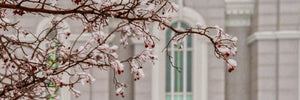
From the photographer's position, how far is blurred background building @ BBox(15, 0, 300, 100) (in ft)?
48.6

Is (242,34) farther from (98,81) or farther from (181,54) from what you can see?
(98,81)

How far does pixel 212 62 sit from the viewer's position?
1520 cm

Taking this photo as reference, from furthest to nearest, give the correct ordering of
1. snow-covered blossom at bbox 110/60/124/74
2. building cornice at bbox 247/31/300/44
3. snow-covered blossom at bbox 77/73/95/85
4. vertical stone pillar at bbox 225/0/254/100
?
vertical stone pillar at bbox 225/0/254/100 → building cornice at bbox 247/31/300/44 → snow-covered blossom at bbox 77/73/95/85 → snow-covered blossom at bbox 110/60/124/74

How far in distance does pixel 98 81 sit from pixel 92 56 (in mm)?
10048

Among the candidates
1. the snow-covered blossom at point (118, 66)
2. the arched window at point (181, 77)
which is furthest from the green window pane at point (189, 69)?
the snow-covered blossom at point (118, 66)

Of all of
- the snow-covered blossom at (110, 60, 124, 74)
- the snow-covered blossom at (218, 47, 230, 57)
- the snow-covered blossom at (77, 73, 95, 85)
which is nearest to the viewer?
the snow-covered blossom at (110, 60, 124, 74)

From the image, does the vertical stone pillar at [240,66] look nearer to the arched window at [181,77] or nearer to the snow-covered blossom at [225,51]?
the arched window at [181,77]

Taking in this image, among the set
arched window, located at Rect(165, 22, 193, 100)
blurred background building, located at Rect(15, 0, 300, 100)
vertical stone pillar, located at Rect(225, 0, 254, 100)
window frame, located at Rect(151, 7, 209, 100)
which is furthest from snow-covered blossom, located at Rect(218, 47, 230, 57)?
vertical stone pillar, located at Rect(225, 0, 254, 100)

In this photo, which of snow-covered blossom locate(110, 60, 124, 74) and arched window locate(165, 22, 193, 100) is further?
arched window locate(165, 22, 193, 100)

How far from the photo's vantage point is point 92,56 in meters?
5.19

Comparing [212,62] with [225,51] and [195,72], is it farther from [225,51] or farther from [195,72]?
[225,51]

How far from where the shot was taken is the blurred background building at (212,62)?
1480cm

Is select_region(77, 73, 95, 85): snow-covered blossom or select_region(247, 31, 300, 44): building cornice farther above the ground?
select_region(247, 31, 300, 44): building cornice

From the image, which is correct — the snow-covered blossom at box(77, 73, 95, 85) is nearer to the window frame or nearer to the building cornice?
the window frame
